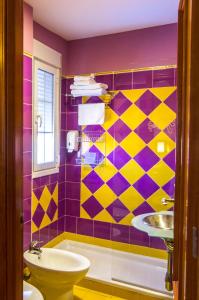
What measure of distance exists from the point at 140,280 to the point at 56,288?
0.82 metres

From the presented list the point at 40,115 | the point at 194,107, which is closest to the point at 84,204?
the point at 40,115

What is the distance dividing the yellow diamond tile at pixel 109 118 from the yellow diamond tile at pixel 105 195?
673mm

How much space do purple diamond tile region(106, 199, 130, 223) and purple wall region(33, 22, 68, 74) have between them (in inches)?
63.9

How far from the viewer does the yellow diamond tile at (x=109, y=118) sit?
117 inches

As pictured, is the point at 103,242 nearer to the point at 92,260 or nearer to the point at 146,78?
the point at 92,260

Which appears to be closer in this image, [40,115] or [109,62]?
[40,115]

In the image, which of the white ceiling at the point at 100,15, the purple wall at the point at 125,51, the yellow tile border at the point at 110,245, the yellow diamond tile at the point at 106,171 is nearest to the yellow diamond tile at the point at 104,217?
the yellow tile border at the point at 110,245

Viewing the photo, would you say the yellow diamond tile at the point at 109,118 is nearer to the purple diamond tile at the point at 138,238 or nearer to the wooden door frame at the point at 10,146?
the purple diamond tile at the point at 138,238

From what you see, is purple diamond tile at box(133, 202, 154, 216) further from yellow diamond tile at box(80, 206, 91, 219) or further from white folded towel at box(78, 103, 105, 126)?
white folded towel at box(78, 103, 105, 126)

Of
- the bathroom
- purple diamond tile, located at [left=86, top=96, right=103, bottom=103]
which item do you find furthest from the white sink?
purple diamond tile, located at [left=86, top=96, right=103, bottom=103]

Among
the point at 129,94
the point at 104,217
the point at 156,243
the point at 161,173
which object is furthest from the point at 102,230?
the point at 129,94

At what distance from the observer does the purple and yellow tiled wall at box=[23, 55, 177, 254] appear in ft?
9.06

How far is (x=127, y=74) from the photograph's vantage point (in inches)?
114

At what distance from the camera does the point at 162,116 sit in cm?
277
